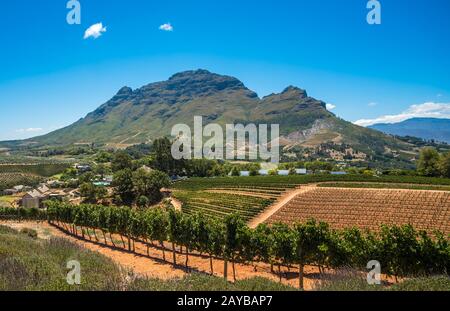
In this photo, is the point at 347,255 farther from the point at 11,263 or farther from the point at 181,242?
the point at 11,263

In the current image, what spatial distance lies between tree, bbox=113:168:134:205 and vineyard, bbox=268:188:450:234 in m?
40.1

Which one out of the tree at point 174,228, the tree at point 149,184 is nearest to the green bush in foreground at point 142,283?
the tree at point 174,228

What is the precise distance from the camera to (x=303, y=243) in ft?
107

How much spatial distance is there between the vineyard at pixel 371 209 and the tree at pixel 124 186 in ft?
132

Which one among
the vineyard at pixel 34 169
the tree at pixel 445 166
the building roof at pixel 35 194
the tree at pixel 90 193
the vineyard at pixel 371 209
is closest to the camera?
the vineyard at pixel 371 209

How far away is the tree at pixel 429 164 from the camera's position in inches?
3639

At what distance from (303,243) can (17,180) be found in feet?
400

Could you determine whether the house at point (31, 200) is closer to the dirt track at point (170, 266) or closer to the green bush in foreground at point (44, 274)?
the dirt track at point (170, 266)

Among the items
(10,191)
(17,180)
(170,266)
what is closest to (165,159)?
(10,191)

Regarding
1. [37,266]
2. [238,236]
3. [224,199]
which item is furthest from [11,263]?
[224,199]

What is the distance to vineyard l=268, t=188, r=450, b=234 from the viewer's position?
1999 inches

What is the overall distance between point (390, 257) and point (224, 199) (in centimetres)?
4640

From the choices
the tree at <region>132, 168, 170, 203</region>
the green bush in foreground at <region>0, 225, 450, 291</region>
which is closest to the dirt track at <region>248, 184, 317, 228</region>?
the tree at <region>132, 168, 170, 203</region>

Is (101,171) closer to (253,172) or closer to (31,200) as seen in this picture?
(31,200)
